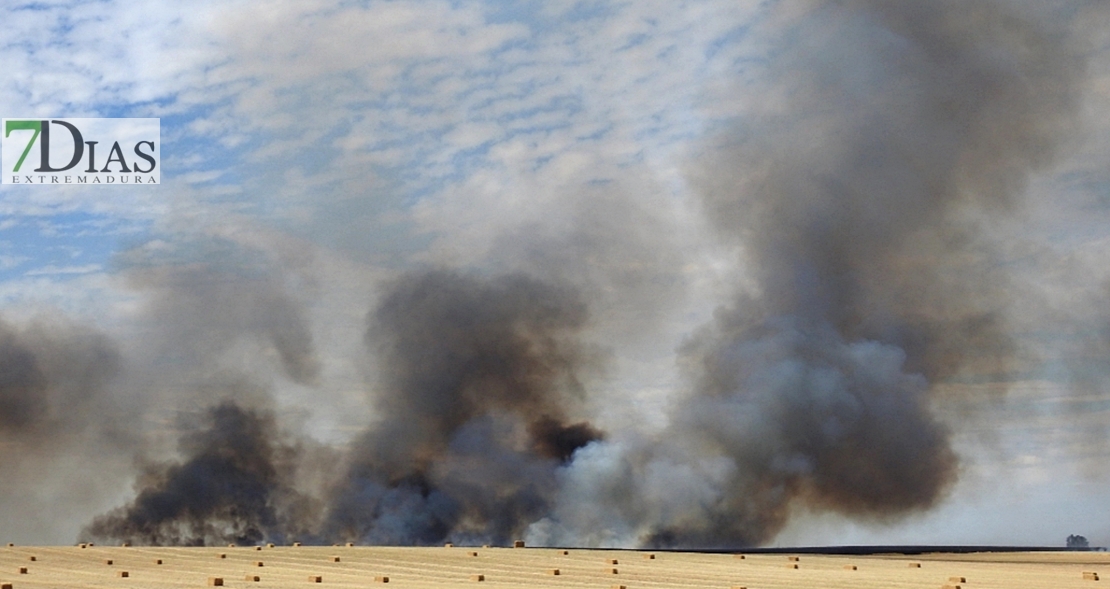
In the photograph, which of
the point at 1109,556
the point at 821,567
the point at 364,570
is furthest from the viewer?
the point at 1109,556

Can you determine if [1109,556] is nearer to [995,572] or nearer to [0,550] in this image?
[995,572]

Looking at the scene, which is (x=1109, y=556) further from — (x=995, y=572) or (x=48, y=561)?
(x=48, y=561)

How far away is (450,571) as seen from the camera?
43.4 metres

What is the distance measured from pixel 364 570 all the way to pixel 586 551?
1906cm

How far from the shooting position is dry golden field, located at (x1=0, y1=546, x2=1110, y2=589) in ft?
118

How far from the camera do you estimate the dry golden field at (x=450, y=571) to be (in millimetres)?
36062

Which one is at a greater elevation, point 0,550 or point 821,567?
point 0,550

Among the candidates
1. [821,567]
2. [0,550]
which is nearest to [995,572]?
[821,567]

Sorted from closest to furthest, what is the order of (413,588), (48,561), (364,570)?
(413,588), (364,570), (48,561)

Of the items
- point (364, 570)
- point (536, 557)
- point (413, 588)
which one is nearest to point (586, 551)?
point (536, 557)

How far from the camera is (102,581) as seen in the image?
35188mm

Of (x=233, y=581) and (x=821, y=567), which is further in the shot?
(x=821, y=567)

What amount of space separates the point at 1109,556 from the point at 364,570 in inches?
2006

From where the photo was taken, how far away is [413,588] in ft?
109
